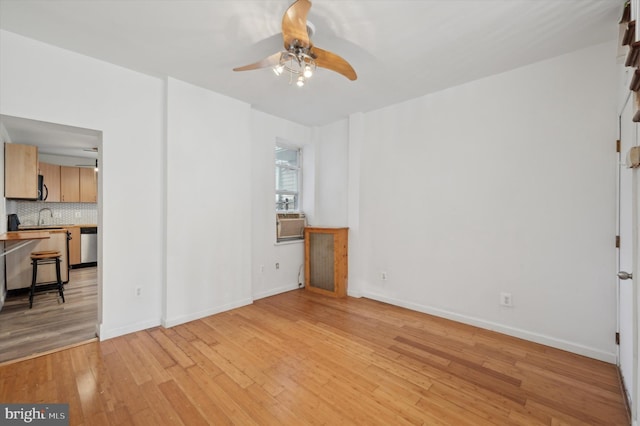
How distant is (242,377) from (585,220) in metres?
3.24

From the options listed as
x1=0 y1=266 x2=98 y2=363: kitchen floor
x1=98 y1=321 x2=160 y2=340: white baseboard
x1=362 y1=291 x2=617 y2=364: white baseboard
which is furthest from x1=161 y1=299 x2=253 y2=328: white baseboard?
x1=362 y1=291 x2=617 y2=364: white baseboard

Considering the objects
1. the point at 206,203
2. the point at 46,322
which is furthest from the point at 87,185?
the point at 206,203

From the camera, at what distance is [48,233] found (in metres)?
3.71

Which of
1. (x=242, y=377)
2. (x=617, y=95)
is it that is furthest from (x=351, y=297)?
(x=617, y=95)

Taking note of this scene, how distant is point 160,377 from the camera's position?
2.09 m

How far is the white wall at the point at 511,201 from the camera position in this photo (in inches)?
94.7

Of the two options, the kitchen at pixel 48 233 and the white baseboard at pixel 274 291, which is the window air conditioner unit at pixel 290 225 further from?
the kitchen at pixel 48 233

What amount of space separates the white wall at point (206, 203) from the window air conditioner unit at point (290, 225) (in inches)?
28.3

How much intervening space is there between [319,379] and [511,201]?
255cm

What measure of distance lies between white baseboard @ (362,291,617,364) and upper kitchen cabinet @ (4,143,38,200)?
564 centimetres

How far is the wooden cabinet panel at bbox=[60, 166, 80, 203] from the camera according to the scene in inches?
234

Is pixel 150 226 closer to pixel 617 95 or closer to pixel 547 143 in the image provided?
pixel 547 143

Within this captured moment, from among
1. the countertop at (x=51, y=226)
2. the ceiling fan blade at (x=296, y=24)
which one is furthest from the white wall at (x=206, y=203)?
the countertop at (x=51, y=226)

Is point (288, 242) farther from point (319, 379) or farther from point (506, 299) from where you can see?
point (506, 299)
